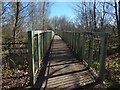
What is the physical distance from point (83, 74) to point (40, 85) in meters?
1.86

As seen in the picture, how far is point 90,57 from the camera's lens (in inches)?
336

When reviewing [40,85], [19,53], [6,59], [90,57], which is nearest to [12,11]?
[19,53]

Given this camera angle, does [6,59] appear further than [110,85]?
Yes

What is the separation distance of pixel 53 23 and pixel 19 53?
101 metres

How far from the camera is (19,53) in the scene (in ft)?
51.5

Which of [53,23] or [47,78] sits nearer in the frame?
[47,78]

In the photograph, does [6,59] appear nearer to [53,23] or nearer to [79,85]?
[79,85]

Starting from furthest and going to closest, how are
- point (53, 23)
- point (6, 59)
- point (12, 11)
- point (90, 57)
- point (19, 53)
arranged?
point (53, 23), point (12, 11), point (19, 53), point (6, 59), point (90, 57)

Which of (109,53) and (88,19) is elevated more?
(88,19)

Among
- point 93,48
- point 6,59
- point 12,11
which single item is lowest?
point 6,59

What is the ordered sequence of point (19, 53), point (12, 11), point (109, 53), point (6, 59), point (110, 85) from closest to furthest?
point (110, 85)
point (6, 59)
point (19, 53)
point (109, 53)
point (12, 11)

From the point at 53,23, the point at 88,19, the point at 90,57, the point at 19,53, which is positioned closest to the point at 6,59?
the point at 19,53

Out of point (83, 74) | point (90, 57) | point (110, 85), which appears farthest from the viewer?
point (90, 57)

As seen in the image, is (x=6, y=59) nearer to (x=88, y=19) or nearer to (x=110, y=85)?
(x=110, y=85)
